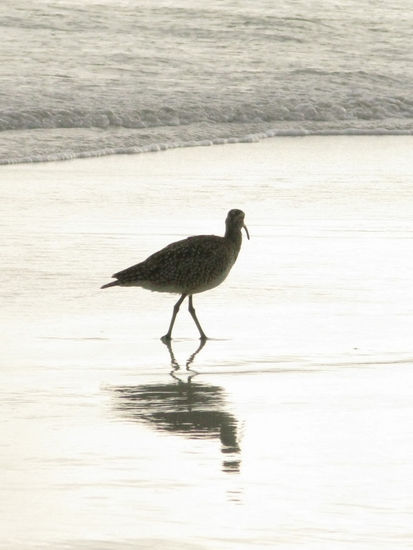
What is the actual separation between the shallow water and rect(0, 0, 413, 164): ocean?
3837 mm

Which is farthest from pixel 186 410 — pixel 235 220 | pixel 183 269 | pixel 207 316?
pixel 235 220

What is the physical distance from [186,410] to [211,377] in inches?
27.3

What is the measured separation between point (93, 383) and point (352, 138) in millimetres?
11473

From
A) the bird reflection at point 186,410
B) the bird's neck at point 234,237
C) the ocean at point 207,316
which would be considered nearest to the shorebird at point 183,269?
the bird's neck at point 234,237

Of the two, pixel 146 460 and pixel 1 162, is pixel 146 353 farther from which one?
pixel 1 162

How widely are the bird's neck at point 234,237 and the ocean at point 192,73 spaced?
6.52m

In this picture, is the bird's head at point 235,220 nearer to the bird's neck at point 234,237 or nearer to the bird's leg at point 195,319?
the bird's neck at point 234,237

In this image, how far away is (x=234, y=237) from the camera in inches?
347

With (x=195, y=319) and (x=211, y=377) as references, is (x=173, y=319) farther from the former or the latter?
(x=211, y=377)

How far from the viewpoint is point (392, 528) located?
194 inches

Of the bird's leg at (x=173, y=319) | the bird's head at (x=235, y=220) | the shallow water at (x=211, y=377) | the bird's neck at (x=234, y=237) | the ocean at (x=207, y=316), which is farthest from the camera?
the bird's head at (x=235, y=220)

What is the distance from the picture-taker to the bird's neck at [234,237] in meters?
8.76

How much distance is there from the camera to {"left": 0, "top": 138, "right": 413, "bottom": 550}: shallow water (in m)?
5.04

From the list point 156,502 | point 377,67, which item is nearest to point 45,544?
point 156,502
